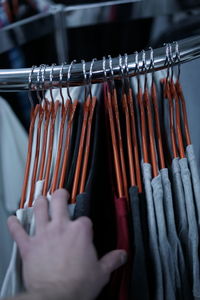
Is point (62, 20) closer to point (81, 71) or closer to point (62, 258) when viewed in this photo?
point (81, 71)

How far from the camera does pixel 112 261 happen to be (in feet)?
1.15

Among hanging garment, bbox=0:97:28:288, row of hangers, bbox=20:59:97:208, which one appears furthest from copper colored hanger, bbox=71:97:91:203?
hanging garment, bbox=0:97:28:288

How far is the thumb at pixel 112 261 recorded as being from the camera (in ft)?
1.13

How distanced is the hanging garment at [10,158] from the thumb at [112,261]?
1.05 feet

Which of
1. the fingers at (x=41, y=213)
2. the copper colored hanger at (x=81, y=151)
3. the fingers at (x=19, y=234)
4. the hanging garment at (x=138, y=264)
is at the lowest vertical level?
the hanging garment at (x=138, y=264)

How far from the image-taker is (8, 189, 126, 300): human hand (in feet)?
1.00

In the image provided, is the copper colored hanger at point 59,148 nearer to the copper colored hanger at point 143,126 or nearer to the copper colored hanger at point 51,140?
the copper colored hanger at point 51,140

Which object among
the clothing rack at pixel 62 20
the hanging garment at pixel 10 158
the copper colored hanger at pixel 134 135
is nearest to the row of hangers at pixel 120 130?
the copper colored hanger at pixel 134 135

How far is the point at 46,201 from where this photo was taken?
386 mm

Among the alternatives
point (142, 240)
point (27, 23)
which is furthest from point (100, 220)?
point (27, 23)

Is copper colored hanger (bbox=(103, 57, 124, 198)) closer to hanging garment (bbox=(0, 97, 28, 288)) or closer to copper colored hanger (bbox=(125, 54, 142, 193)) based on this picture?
copper colored hanger (bbox=(125, 54, 142, 193))

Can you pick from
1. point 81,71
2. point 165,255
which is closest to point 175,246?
point 165,255

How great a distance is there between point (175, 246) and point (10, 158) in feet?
1.36

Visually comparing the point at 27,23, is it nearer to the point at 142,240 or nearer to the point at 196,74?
the point at 196,74
